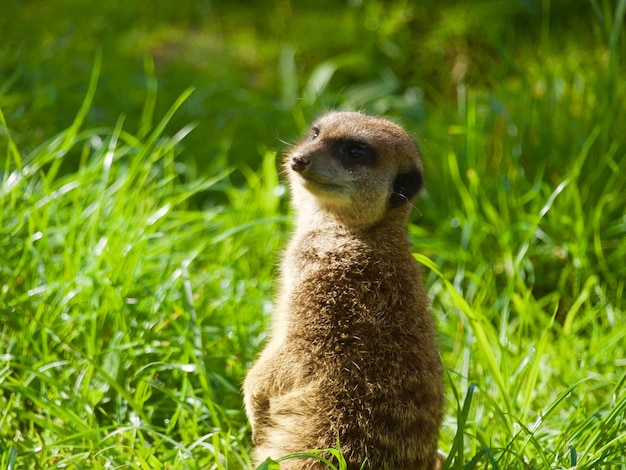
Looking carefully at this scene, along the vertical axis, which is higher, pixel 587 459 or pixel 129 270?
pixel 129 270

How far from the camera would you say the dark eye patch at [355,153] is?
2.88 m

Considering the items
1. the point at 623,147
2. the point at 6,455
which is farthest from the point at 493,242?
the point at 6,455

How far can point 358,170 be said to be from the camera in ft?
9.42

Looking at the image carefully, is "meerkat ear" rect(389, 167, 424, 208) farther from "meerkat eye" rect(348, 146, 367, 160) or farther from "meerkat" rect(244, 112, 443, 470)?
"meerkat eye" rect(348, 146, 367, 160)

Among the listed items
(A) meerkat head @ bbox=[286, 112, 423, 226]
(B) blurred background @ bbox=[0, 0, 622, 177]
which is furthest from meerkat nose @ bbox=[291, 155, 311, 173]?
(B) blurred background @ bbox=[0, 0, 622, 177]

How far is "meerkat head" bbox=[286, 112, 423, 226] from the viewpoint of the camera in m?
2.82

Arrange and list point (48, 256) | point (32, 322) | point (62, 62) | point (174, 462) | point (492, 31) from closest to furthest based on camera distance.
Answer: point (174, 462)
point (32, 322)
point (48, 256)
point (62, 62)
point (492, 31)

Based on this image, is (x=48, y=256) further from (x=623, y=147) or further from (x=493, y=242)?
(x=623, y=147)

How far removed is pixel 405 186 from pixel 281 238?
1301 mm

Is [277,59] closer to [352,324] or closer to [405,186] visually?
[405,186]

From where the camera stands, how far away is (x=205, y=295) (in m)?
3.48

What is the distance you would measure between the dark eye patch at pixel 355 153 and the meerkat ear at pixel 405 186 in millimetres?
118

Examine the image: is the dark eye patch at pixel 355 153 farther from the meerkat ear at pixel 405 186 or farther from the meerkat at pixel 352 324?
the meerkat ear at pixel 405 186

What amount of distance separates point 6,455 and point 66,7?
4.27m
